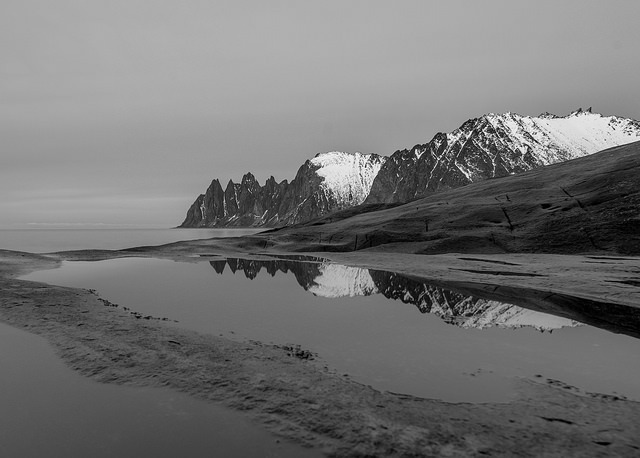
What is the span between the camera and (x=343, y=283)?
34.8 meters

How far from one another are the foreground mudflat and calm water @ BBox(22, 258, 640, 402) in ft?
3.25

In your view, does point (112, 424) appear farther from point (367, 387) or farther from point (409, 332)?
point (409, 332)

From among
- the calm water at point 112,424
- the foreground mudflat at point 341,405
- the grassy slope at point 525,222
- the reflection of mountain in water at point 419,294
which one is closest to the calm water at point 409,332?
the reflection of mountain in water at point 419,294

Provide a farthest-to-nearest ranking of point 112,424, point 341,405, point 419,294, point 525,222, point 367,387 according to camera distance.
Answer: point 525,222
point 419,294
point 367,387
point 341,405
point 112,424

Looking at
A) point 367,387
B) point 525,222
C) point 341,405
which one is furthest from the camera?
point 525,222

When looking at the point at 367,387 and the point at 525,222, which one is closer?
the point at 367,387

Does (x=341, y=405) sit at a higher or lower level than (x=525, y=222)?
lower

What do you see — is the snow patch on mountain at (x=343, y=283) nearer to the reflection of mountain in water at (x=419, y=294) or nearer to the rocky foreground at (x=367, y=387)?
the reflection of mountain in water at (x=419, y=294)

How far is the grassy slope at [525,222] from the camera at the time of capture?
59094 millimetres

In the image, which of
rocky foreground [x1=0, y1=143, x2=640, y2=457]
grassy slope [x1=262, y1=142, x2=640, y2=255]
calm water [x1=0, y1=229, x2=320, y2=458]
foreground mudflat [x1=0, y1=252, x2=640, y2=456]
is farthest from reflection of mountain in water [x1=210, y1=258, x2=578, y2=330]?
grassy slope [x1=262, y1=142, x2=640, y2=255]

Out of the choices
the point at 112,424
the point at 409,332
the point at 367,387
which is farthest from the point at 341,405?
the point at 409,332

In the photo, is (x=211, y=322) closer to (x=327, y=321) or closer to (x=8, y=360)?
(x=327, y=321)

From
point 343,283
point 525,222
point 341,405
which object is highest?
point 525,222

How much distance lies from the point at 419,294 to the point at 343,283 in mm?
8442
